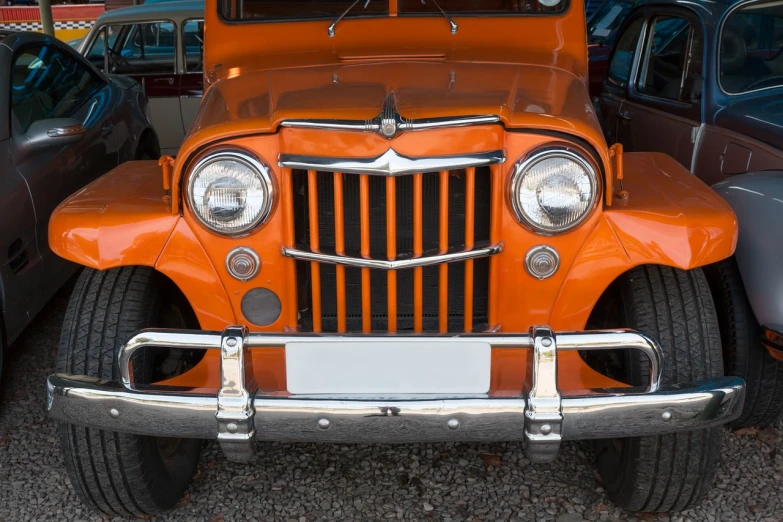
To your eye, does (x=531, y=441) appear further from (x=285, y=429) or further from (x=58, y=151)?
(x=58, y=151)

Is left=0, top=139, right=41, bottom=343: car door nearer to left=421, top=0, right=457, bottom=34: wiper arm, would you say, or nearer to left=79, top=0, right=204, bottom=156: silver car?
left=421, top=0, right=457, bottom=34: wiper arm

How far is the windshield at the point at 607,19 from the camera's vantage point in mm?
7613

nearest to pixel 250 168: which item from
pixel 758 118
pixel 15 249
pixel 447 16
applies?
pixel 447 16

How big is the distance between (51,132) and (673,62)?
9.90 ft

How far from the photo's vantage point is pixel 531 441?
1961 mm

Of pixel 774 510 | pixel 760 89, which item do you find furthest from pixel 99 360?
pixel 760 89

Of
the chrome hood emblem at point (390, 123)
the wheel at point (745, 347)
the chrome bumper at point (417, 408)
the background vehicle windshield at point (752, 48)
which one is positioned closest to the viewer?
the chrome bumper at point (417, 408)

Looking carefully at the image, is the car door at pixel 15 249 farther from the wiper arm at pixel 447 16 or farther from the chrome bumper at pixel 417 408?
the wiper arm at pixel 447 16

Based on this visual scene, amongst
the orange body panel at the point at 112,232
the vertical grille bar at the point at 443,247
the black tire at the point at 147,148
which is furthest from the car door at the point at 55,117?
the vertical grille bar at the point at 443,247

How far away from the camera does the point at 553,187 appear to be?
2139 mm

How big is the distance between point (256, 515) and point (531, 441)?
1067mm

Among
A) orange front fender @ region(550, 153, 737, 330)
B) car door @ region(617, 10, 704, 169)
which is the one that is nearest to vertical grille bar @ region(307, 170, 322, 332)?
orange front fender @ region(550, 153, 737, 330)

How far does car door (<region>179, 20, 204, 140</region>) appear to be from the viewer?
6594mm

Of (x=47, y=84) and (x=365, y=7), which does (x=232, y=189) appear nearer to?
(x=365, y=7)
